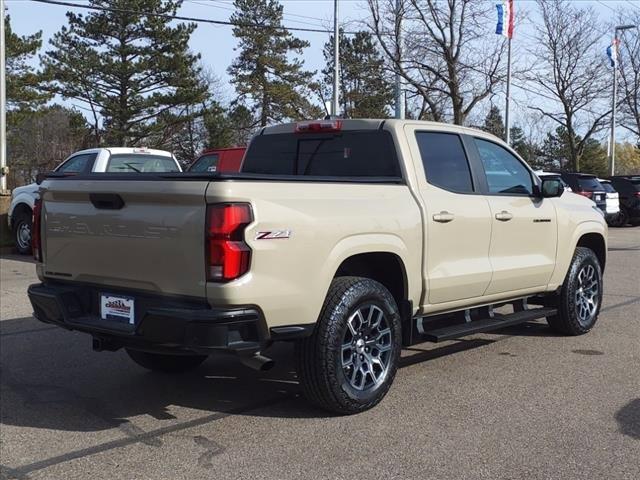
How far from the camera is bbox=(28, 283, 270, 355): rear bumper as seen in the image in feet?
13.1

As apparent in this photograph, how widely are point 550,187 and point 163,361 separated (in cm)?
370

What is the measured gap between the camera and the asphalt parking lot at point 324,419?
3922 millimetres

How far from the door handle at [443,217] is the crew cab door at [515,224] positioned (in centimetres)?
61

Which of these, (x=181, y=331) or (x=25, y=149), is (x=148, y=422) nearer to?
(x=181, y=331)

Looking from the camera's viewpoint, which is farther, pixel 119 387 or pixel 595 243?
pixel 595 243

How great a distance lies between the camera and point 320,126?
18.6 feet

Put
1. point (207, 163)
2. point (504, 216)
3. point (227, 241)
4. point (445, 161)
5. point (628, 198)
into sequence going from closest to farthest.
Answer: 1. point (227, 241)
2. point (445, 161)
3. point (504, 216)
4. point (207, 163)
5. point (628, 198)

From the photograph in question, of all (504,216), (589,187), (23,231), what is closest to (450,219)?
(504,216)

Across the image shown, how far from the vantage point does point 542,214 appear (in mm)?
6465

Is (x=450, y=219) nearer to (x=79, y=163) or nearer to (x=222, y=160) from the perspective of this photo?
(x=79, y=163)

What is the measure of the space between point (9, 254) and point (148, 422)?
11.1 metres

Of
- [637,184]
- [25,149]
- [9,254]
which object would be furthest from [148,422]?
[25,149]

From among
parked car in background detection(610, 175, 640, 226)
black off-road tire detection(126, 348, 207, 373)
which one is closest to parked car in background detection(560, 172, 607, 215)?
parked car in background detection(610, 175, 640, 226)

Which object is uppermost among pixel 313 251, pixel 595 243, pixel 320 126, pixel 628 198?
pixel 320 126
